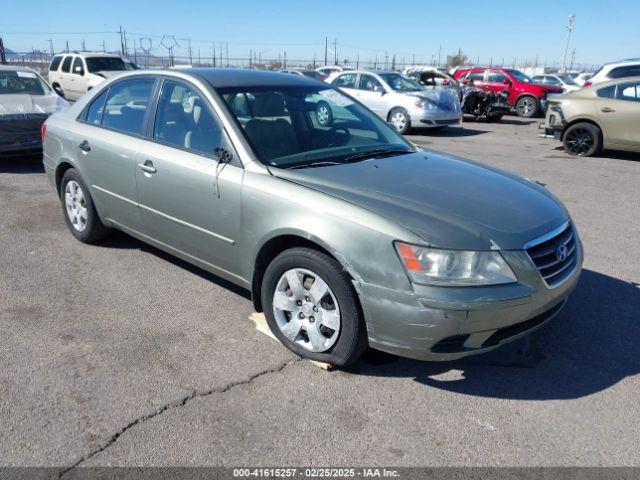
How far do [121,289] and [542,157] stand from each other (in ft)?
31.0

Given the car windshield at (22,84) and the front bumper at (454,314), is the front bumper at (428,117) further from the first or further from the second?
the front bumper at (454,314)

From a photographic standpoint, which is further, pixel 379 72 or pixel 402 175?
pixel 379 72

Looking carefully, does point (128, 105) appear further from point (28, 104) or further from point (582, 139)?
point (582, 139)

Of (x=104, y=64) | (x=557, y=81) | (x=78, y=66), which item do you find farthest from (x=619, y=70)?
(x=78, y=66)

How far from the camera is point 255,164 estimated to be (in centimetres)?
345

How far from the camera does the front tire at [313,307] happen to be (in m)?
2.97

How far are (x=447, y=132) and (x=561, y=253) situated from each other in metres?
12.9

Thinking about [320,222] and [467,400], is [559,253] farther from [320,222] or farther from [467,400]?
[320,222]

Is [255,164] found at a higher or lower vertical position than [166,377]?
higher

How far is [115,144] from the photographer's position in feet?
14.5

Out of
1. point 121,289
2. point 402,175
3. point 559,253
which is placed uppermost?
point 402,175

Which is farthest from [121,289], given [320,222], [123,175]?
[320,222]

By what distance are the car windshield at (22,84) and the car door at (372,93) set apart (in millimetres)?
7585

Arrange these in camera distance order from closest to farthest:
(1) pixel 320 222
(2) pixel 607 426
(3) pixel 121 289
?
(2) pixel 607 426, (1) pixel 320 222, (3) pixel 121 289
